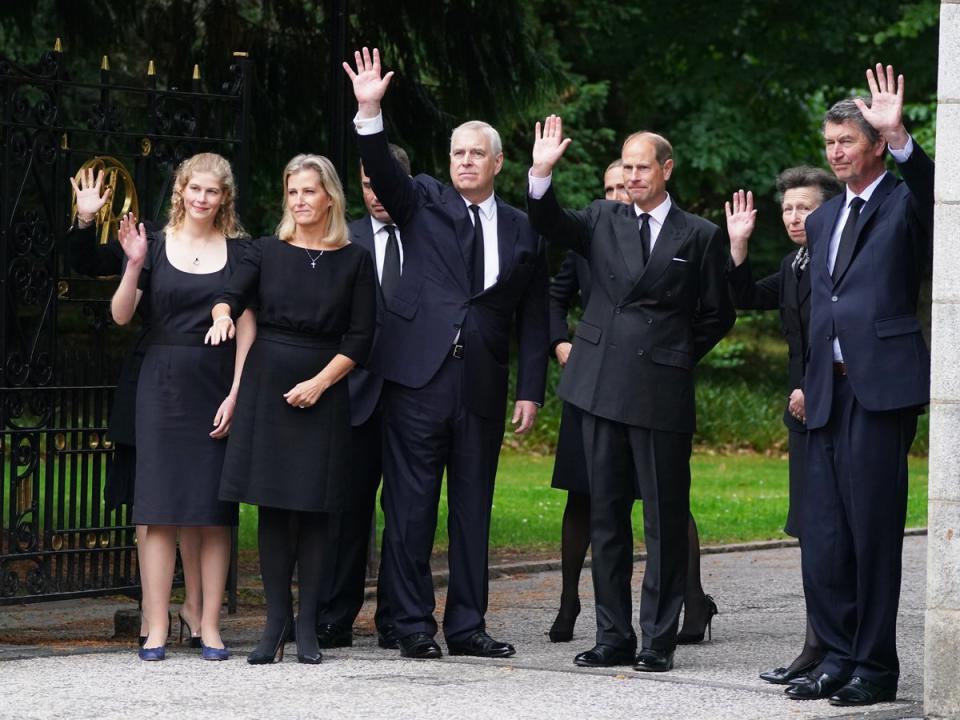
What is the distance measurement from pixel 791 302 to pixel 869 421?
3.00 feet

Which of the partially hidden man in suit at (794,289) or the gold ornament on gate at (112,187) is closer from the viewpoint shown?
the partially hidden man in suit at (794,289)

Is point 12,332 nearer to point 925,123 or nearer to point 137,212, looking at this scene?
point 137,212

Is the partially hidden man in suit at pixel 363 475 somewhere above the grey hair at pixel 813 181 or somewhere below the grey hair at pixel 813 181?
below

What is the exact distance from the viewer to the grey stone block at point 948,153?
652cm

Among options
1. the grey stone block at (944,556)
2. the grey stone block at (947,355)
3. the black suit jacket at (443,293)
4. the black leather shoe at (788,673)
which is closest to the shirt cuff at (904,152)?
the grey stone block at (947,355)

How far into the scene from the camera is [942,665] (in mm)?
6535

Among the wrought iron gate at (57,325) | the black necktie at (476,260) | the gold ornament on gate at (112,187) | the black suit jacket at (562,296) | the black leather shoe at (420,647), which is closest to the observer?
the black leather shoe at (420,647)

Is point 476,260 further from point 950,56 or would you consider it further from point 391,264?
point 950,56

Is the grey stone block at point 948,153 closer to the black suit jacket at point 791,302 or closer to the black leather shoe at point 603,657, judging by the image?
the black suit jacket at point 791,302

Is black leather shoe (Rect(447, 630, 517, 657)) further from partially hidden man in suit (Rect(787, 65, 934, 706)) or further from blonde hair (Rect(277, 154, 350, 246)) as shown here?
blonde hair (Rect(277, 154, 350, 246))

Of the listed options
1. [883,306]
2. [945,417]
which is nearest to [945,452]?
[945,417]

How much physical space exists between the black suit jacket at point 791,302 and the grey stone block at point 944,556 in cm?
100

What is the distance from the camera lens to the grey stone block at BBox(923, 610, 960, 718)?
6.50 meters

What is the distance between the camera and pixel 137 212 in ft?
29.6
